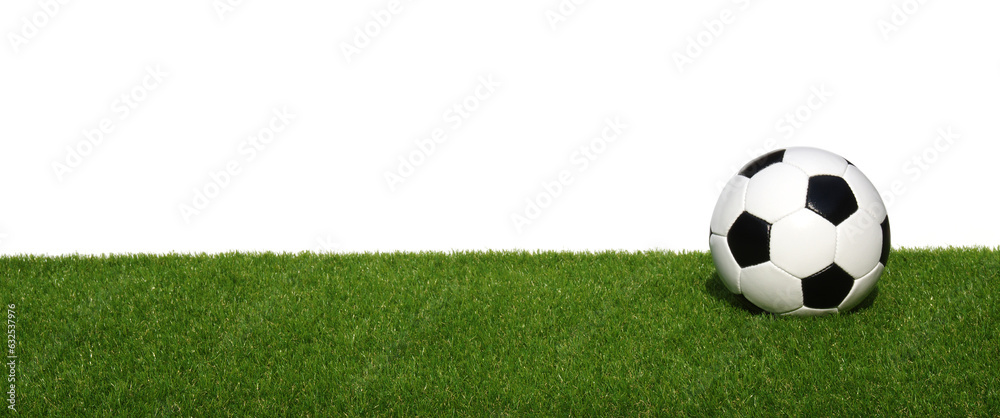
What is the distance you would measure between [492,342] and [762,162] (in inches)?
103

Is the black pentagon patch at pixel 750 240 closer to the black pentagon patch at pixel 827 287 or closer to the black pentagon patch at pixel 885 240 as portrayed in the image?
the black pentagon patch at pixel 827 287

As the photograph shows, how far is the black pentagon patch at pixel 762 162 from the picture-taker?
20.0 ft

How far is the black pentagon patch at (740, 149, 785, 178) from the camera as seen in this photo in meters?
6.10

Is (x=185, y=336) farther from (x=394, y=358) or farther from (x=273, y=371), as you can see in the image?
(x=394, y=358)

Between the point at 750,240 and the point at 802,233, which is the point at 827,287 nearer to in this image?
the point at 802,233

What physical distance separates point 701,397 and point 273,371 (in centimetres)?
310

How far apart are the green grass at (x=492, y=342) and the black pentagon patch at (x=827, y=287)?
21cm

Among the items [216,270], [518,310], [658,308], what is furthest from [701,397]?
[216,270]

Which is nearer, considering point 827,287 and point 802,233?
point 802,233

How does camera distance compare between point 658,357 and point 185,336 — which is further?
point 185,336

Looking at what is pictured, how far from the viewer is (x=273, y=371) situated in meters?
5.70

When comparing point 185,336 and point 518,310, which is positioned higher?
point 185,336

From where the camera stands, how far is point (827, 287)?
19.4 feet

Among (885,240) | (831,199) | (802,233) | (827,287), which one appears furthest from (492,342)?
(885,240)
